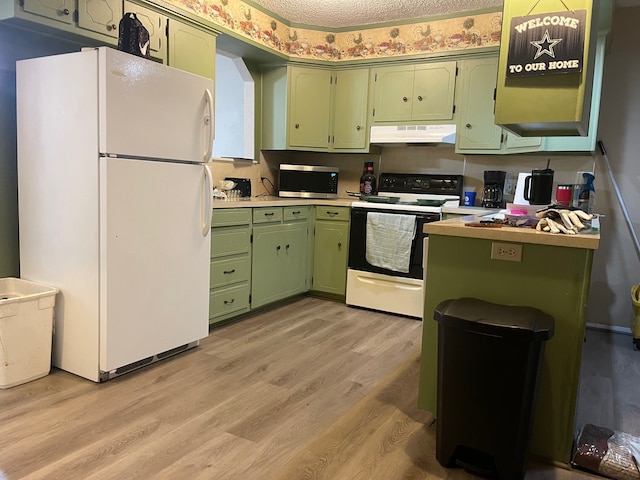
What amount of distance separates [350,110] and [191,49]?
163 cm

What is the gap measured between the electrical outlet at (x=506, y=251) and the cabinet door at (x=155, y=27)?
2338mm

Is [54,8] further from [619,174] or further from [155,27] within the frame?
[619,174]

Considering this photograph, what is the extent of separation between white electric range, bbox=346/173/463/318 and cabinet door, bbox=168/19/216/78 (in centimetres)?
157

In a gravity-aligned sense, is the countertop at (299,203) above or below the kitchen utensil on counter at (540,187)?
below

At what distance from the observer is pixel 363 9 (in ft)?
12.7

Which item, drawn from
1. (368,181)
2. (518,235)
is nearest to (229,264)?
(368,181)

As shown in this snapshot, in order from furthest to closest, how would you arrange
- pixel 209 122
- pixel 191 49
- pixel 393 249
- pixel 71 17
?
pixel 393 249 → pixel 191 49 → pixel 209 122 → pixel 71 17

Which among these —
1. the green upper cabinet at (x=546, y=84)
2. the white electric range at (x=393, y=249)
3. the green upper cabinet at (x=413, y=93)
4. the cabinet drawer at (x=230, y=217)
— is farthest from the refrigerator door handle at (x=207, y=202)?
the green upper cabinet at (x=413, y=93)

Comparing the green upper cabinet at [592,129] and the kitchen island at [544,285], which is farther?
the green upper cabinet at [592,129]

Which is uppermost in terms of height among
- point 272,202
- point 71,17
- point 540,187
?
point 71,17

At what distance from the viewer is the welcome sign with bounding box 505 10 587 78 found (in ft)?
6.02

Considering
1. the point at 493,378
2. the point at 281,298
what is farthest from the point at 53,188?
the point at 493,378

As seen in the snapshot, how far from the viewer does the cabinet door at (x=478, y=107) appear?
3738mm

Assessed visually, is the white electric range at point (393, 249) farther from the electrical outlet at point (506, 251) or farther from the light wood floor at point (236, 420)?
the electrical outlet at point (506, 251)
